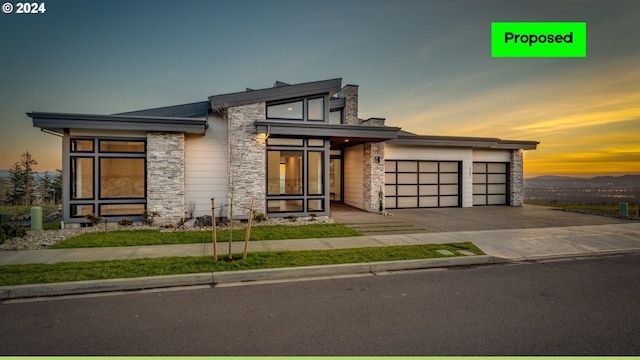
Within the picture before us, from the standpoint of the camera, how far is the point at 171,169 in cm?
1283

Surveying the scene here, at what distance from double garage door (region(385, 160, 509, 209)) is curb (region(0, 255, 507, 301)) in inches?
438

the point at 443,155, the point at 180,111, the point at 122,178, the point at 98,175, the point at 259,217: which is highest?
the point at 180,111

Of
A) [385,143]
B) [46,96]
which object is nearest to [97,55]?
[46,96]

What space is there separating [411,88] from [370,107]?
514 cm

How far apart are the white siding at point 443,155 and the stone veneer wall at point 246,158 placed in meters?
8.12

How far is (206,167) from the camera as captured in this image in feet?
46.2

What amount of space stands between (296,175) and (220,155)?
3.51 metres

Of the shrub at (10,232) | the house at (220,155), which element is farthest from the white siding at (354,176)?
the shrub at (10,232)

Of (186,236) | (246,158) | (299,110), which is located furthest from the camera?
(299,110)

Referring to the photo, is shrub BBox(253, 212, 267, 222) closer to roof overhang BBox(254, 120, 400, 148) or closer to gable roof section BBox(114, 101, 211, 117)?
roof overhang BBox(254, 120, 400, 148)

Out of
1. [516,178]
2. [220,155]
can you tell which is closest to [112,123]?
[220,155]

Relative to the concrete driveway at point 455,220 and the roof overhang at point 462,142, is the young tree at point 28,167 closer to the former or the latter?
the concrete driveway at point 455,220

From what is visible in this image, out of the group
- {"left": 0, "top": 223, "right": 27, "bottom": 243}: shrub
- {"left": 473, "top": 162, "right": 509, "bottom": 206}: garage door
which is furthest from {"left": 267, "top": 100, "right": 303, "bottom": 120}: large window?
{"left": 473, "top": 162, "right": 509, "bottom": 206}: garage door

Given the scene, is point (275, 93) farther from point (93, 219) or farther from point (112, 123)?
point (93, 219)
